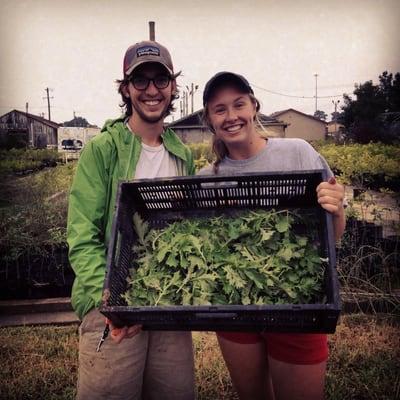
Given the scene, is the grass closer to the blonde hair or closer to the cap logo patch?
the blonde hair

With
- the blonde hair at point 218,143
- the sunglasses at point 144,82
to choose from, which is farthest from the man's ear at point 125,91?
the blonde hair at point 218,143

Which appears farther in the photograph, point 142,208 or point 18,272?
point 18,272

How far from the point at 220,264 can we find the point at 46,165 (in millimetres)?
20951

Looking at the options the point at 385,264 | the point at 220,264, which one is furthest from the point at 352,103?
the point at 220,264

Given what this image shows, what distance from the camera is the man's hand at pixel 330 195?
5.66 ft

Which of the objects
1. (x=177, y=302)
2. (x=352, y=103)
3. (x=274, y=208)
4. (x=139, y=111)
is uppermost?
(x=352, y=103)

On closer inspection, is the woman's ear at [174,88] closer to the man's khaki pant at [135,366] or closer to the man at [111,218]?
the man at [111,218]


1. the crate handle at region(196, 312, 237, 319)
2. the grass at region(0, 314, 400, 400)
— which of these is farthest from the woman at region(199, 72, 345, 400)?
the grass at region(0, 314, 400, 400)

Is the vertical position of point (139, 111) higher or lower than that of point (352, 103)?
lower

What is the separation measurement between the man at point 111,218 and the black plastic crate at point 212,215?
135 millimetres

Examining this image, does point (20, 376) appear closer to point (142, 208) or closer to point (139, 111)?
point (142, 208)

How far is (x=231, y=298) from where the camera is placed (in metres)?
1.78

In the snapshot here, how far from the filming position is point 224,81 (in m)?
2.19

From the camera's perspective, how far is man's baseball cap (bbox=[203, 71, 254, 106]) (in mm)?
2156
